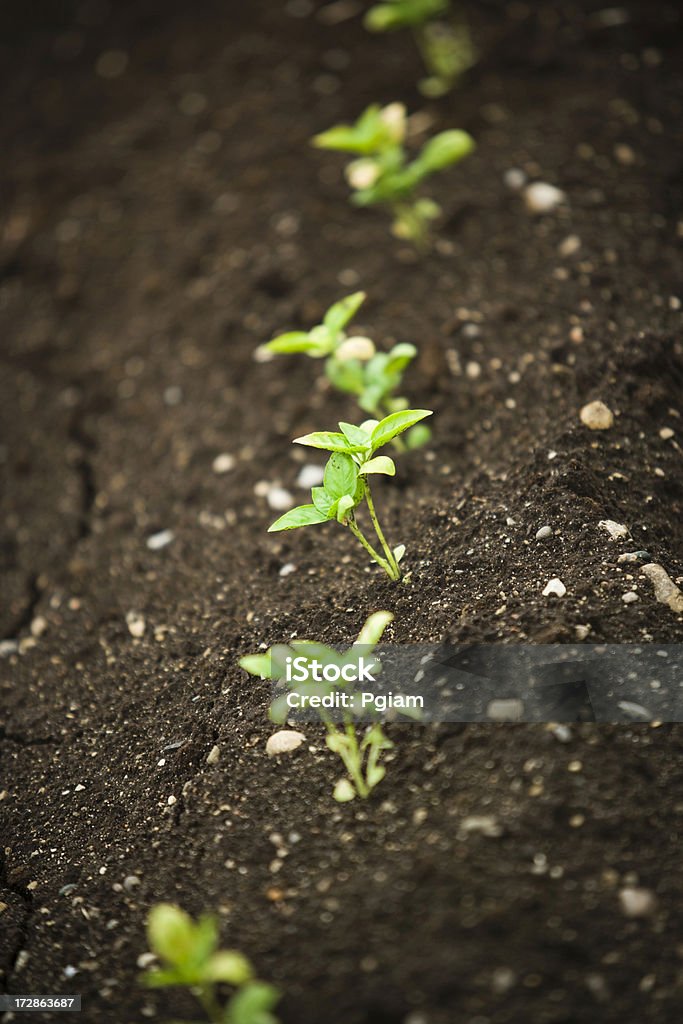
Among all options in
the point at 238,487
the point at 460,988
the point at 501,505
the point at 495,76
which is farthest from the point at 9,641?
the point at 495,76

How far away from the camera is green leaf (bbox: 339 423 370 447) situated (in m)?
1.30

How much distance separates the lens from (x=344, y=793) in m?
1.20

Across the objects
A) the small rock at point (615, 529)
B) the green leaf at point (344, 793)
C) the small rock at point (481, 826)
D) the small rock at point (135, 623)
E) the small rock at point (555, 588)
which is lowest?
the small rock at point (135, 623)

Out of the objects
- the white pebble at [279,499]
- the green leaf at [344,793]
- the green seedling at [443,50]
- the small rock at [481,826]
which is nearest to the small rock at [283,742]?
the green leaf at [344,793]

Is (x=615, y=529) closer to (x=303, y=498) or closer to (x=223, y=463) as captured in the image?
(x=303, y=498)

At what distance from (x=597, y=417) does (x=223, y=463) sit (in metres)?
0.84

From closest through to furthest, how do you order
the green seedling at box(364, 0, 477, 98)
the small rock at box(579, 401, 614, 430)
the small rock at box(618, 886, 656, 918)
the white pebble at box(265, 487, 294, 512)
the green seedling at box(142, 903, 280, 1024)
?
the green seedling at box(142, 903, 280, 1024)
the small rock at box(618, 886, 656, 918)
the small rock at box(579, 401, 614, 430)
the white pebble at box(265, 487, 294, 512)
the green seedling at box(364, 0, 477, 98)

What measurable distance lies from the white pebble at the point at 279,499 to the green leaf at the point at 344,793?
72cm

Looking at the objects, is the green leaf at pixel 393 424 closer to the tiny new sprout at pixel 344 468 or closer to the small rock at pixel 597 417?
the tiny new sprout at pixel 344 468

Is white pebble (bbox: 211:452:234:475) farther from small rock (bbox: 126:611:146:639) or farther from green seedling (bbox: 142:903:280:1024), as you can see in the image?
green seedling (bbox: 142:903:280:1024)

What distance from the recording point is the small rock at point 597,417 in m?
1.63

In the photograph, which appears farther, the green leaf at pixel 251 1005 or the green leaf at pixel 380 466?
the green leaf at pixel 380 466

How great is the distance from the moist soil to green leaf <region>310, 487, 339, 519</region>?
0.83ft

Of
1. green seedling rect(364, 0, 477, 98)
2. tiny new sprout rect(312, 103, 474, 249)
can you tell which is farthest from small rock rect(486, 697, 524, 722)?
green seedling rect(364, 0, 477, 98)
